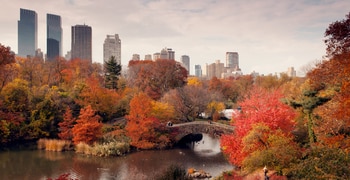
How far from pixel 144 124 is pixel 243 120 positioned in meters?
15.6

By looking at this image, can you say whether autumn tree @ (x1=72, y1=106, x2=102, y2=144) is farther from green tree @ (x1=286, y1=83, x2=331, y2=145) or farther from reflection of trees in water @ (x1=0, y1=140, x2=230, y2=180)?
green tree @ (x1=286, y1=83, x2=331, y2=145)

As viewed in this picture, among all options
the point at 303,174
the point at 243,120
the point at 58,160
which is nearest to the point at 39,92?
the point at 58,160

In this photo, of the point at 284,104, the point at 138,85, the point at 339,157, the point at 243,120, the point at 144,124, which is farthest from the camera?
the point at 138,85

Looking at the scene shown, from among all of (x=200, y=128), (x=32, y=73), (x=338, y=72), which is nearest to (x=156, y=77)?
(x=200, y=128)

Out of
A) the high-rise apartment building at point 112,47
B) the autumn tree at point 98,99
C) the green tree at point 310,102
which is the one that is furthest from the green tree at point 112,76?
the high-rise apartment building at point 112,47

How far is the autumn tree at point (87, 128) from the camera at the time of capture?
36.8 m

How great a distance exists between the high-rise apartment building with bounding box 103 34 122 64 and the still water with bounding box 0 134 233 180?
133 meters

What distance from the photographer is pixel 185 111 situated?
49.4 m

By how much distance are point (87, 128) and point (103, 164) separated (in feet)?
20.1

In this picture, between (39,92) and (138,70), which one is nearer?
(39,92)

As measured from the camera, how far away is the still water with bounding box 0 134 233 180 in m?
28.6

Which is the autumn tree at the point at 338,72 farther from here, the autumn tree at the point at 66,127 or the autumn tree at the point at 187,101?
the autumn tree at the point at 187,101

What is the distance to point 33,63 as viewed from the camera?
56719 mm

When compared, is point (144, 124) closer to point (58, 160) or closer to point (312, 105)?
point (58, 160)
